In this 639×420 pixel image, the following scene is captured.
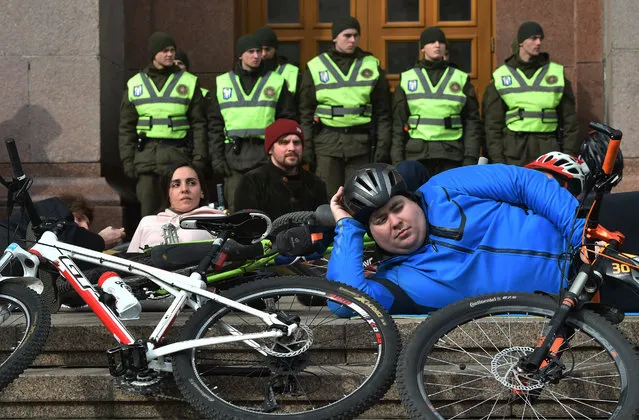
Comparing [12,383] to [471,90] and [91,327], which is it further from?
[471,90]

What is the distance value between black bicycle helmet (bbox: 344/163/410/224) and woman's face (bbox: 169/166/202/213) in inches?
90.1

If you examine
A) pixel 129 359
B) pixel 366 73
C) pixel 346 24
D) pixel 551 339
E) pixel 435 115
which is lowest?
pixel 129 359

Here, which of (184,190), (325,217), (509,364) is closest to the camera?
(509,364)

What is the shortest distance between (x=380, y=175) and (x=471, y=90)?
213 inches

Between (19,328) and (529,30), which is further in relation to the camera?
(529,30)

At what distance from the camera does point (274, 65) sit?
11633 mm

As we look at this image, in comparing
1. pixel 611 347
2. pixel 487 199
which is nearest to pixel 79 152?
pixel 487 199

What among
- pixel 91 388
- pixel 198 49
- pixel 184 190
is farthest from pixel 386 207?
pixel 198 49

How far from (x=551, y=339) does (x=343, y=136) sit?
257 inches

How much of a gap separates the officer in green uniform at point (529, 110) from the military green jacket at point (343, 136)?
938 millimetres

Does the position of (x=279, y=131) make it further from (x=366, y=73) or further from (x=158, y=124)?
(x=158, y=124)

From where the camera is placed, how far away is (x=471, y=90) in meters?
11.4

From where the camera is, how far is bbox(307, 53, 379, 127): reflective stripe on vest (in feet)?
37.0

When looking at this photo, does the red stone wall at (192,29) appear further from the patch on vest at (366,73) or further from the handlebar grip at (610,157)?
the handlebar grip at (610,157)
